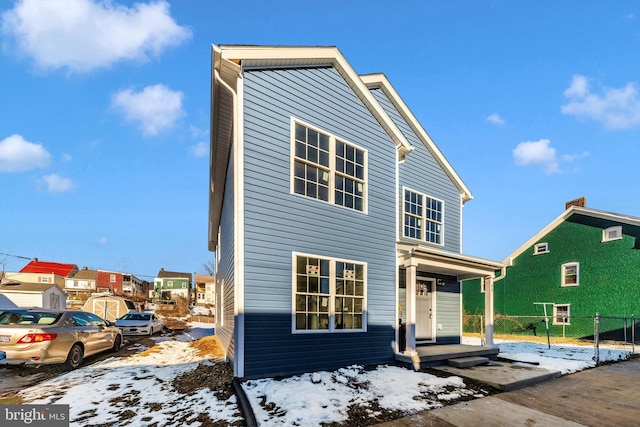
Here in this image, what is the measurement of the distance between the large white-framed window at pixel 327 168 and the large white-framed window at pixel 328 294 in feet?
5.03

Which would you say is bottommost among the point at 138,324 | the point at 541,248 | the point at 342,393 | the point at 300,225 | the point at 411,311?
the point at 138,324

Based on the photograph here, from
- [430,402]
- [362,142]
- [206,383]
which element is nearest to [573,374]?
[430,402]

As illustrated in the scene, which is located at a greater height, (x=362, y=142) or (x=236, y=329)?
(x=362, y=142)

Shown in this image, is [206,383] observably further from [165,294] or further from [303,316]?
[165,294]

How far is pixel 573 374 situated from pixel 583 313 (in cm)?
1293

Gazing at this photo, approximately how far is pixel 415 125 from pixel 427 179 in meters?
1.91

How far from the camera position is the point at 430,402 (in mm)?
6215

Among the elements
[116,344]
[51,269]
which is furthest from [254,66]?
[51,269]

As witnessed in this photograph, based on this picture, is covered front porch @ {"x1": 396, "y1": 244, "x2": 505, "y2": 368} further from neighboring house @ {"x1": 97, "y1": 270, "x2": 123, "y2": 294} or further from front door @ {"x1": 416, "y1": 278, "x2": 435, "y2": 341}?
neighboring house @ {"x1": 97, "y1": 270, "x2": 123, "y2": 294}

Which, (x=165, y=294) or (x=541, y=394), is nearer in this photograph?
(x=541, y=394)

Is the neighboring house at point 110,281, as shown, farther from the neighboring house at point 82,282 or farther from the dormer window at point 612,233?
the dormer window at point 612,233

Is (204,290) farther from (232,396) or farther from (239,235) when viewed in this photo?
(232,396)

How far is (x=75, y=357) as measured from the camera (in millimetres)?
8852

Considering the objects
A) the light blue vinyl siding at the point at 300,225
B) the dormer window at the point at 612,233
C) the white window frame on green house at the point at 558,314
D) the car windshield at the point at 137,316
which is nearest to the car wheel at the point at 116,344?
the car windshield at the point at 137,316
